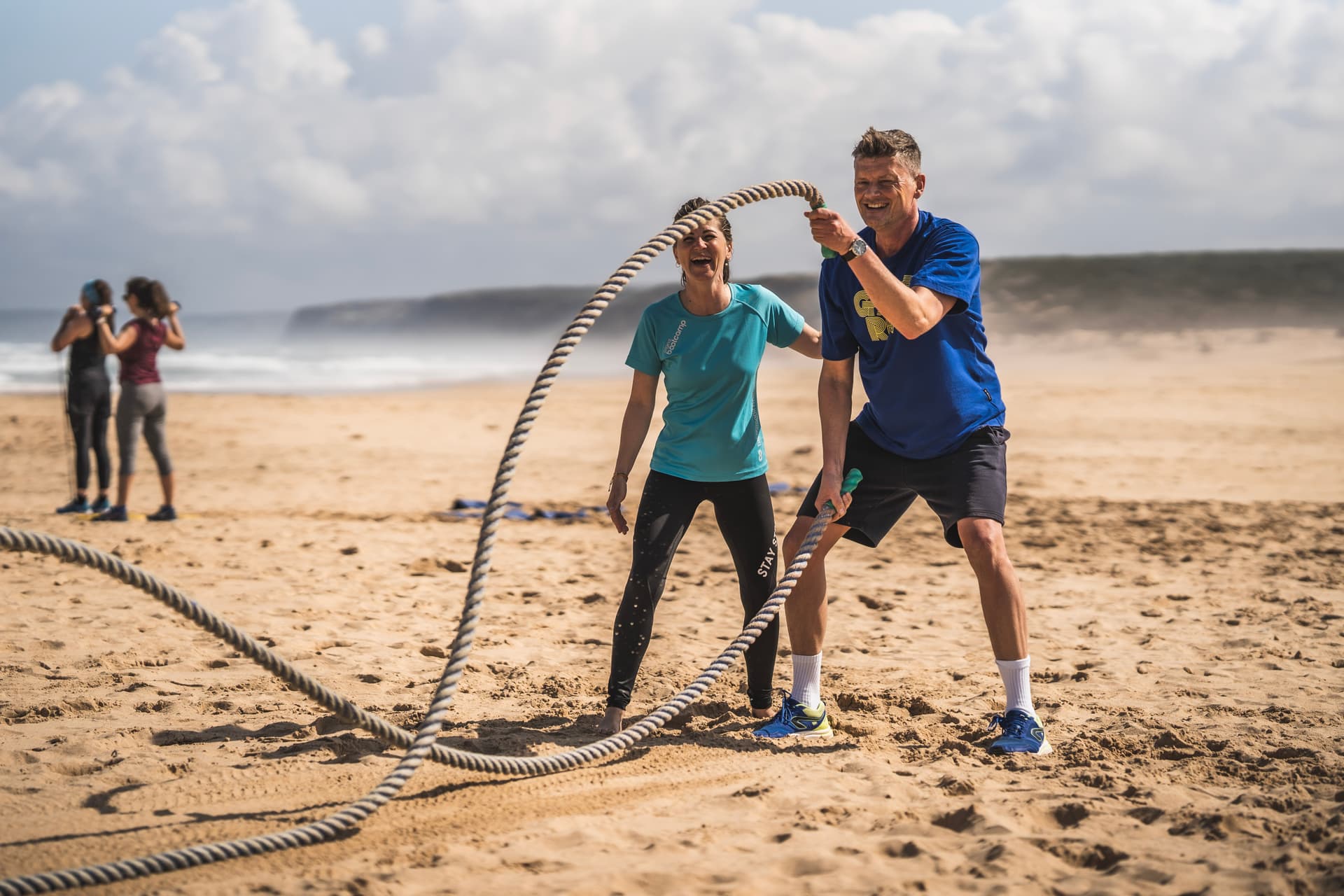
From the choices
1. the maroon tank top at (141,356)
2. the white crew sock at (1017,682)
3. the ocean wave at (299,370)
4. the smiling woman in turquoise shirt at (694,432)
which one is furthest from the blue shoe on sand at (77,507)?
the ocean wave at (299,370)

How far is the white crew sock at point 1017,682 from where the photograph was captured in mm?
3822

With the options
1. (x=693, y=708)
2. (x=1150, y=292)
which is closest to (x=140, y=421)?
(x=693, y=708)

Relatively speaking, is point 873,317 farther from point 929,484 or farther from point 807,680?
point 807,680

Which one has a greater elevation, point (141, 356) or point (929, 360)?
point (141, 356)

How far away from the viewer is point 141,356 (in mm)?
8789

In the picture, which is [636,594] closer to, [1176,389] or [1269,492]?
[1269,492]

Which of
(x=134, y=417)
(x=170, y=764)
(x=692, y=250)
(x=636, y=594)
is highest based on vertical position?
(x=692, y=250)

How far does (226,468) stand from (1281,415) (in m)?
15.0

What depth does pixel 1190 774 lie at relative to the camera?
12.0ft

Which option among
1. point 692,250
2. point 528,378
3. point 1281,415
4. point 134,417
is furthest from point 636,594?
point 528,378

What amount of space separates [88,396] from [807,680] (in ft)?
25.7

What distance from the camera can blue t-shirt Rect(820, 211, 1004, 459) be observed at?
383cm

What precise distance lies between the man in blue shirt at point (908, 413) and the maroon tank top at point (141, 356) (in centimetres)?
664

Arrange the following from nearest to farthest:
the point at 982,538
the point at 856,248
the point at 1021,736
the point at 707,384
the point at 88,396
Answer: the point at 856,248 < the point at 982,538 < the point at 1021,736 < the point at 707,384 < the point at 88,396
